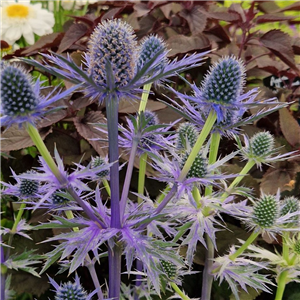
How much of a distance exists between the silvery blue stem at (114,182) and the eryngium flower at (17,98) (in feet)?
0.33

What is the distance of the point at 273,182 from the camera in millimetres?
1275

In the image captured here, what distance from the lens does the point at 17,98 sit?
584 mm

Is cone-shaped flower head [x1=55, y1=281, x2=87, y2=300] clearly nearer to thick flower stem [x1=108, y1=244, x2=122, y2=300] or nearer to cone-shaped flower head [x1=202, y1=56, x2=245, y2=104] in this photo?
thick flower stem [x1=108, y1=244, x2=122, y2=300]

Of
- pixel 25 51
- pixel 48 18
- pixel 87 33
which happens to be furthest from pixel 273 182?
pixel 48 18

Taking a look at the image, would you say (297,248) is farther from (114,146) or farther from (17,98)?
(17,98)

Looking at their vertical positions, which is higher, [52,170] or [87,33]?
[52,170]

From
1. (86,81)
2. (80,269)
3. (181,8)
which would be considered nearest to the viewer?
(86,81)

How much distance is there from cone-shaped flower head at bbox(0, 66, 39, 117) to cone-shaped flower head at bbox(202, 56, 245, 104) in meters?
0.33

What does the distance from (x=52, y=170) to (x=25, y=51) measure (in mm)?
1071

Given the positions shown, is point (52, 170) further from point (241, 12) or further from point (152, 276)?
point (241, 12)

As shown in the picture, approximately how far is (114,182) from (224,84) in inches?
10.8

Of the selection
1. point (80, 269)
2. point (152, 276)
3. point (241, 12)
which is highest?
point (241, 12)

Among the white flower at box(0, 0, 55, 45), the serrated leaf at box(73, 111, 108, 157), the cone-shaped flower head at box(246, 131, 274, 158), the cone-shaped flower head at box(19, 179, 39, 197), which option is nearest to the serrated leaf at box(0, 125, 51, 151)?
the serrated leaf at box(73, 111, 108, 157)

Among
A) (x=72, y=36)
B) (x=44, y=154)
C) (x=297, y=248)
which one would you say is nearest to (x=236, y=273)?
(x=297, y=248)
